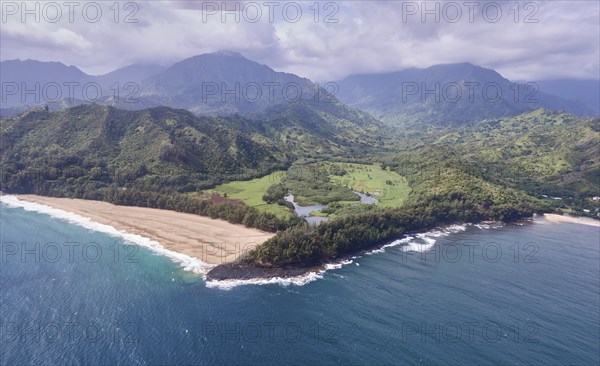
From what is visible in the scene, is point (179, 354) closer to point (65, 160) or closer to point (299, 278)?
point (299, 278)

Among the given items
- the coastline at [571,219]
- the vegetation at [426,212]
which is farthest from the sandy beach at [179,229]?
the coastline at [571,219]

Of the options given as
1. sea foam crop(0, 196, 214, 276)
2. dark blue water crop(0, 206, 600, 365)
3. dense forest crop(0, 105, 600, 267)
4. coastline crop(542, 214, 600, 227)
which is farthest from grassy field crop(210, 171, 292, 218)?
coastline crop(542, 214, 600, 227)

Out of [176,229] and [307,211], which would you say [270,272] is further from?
[307,211]

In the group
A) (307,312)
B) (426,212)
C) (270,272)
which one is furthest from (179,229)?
(426,212)

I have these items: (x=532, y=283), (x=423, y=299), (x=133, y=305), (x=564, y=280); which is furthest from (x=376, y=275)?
(x=133, y=305)

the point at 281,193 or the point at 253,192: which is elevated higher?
Answer: the point at 253,192

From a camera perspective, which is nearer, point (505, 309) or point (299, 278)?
point (505, 309)
